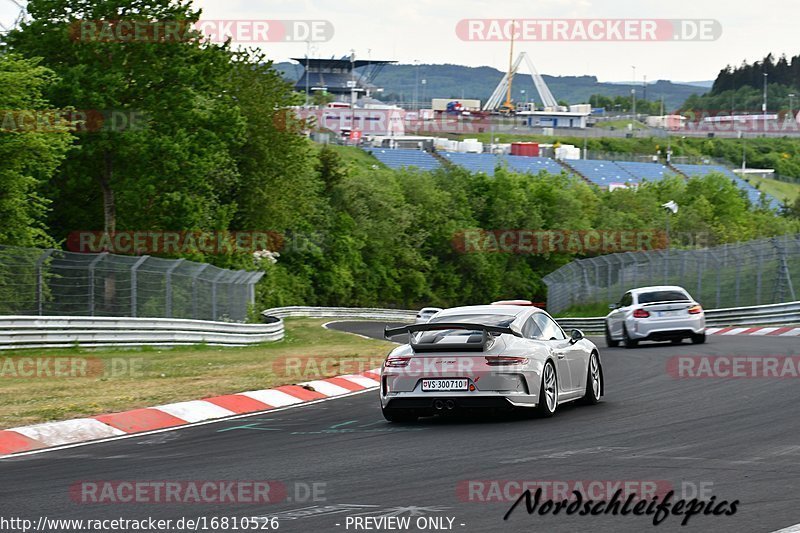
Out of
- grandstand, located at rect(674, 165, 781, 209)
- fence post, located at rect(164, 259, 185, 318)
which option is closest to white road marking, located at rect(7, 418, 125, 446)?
fence post, located at rect(164, 259, 185, 318)

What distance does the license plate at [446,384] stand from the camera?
12.7 m

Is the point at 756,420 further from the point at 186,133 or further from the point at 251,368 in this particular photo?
the point at 186,133

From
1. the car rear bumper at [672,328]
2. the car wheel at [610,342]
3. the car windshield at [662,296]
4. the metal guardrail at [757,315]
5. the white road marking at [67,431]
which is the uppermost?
the white road marking at [67,431]

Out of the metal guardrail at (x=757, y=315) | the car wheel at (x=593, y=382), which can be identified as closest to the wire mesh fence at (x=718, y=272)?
the metal guardrail at (x=757, y=315)

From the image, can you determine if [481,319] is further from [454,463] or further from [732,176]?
[732,176]

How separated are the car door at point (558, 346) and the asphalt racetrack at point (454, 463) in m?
0.35

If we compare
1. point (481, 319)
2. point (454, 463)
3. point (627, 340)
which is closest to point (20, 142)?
point (627, 340)

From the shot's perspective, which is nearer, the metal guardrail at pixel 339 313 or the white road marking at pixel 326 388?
the white road marking at pixel 326 388

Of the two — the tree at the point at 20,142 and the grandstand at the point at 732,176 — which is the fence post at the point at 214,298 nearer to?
the tree at the point at 20,142

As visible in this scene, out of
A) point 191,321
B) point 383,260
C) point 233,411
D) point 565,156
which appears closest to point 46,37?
point 191,321

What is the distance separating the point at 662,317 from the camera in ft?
88.5

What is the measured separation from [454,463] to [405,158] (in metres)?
134

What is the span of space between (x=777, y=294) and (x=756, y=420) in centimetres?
2746

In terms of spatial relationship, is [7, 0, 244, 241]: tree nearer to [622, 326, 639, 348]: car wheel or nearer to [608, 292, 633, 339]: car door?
[608, 292, 633, 339]: car door
